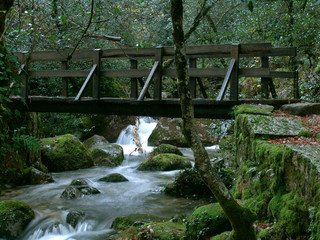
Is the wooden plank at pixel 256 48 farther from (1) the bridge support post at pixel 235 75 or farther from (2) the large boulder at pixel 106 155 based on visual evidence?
(2) the large boulder at pixel 106 155

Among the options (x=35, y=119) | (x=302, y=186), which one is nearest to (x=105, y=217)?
(x=302, y=186)

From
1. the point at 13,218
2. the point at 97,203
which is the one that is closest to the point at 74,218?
the point at 13,218

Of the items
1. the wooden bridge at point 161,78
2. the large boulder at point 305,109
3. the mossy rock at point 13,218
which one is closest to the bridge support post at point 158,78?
the wooden bridge at point 161,78

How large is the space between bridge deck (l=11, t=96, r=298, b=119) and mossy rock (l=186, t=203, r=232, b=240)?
3426 millimetres

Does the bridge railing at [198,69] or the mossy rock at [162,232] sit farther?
the bridge railing at [198,69]

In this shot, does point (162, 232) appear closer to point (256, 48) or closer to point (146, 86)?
point (146, 86)

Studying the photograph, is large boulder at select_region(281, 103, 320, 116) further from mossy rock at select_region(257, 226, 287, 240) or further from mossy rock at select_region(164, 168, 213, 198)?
mossy rock at select_region(257, 226, 287, 240)

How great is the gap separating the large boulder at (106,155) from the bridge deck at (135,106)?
334 centimetres

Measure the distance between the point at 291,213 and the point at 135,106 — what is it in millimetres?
5858

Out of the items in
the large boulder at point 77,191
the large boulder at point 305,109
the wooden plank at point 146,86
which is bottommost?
the large boulder at point 77,191

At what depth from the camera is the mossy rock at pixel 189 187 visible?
8449mm

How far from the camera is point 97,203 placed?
26.9 ft

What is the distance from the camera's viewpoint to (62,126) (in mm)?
15133

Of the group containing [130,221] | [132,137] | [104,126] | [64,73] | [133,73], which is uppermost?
[64,73]
